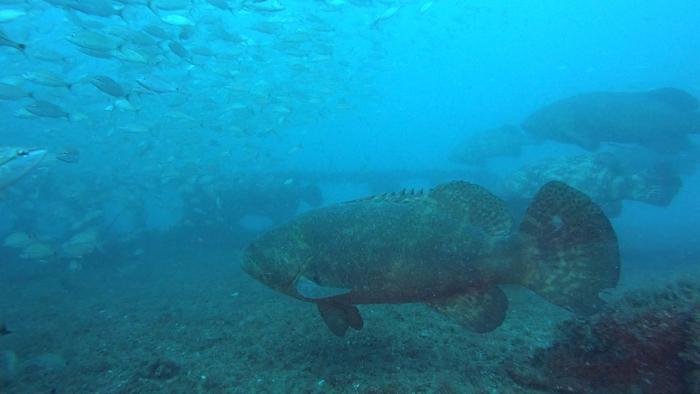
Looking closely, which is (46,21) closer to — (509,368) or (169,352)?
(169,352)

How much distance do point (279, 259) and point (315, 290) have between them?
0.70 m

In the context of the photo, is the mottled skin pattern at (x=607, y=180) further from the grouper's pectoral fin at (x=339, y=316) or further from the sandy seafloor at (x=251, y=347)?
the grouper's pectoral fin at (x=339, y=316)

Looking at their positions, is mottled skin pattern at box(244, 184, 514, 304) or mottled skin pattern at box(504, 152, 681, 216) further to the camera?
mottled skin pattern at box(504, 152, 681, 216)

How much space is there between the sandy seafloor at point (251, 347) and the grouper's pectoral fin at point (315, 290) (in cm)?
104

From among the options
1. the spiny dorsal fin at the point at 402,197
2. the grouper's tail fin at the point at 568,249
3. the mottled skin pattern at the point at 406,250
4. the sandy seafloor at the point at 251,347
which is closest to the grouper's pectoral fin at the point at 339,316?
the mottled skin pattern at the point at 406,250

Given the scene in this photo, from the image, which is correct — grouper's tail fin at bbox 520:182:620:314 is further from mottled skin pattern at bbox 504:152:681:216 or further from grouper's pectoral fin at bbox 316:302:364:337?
mottled skin pattern at bbox 504:152:681:216

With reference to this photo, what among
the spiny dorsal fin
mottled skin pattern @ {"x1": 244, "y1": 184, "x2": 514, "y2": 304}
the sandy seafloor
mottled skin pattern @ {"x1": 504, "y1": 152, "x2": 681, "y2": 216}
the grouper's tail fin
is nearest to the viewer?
the grouper's tail fin

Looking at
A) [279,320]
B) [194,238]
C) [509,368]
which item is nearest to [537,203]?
[509,368]

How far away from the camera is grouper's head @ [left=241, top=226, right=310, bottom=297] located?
3.71m

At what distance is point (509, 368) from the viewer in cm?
345

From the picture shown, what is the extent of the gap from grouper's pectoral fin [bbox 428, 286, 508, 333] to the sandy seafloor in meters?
0.62

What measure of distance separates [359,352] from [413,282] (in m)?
1.44

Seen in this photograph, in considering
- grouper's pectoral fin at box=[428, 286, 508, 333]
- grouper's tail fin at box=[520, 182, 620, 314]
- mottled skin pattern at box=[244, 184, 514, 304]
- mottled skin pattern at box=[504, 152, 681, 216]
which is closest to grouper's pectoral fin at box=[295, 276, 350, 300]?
mottled skin pattern at box=[244, 184, 514, 304]

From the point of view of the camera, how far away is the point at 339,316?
12.1ft
